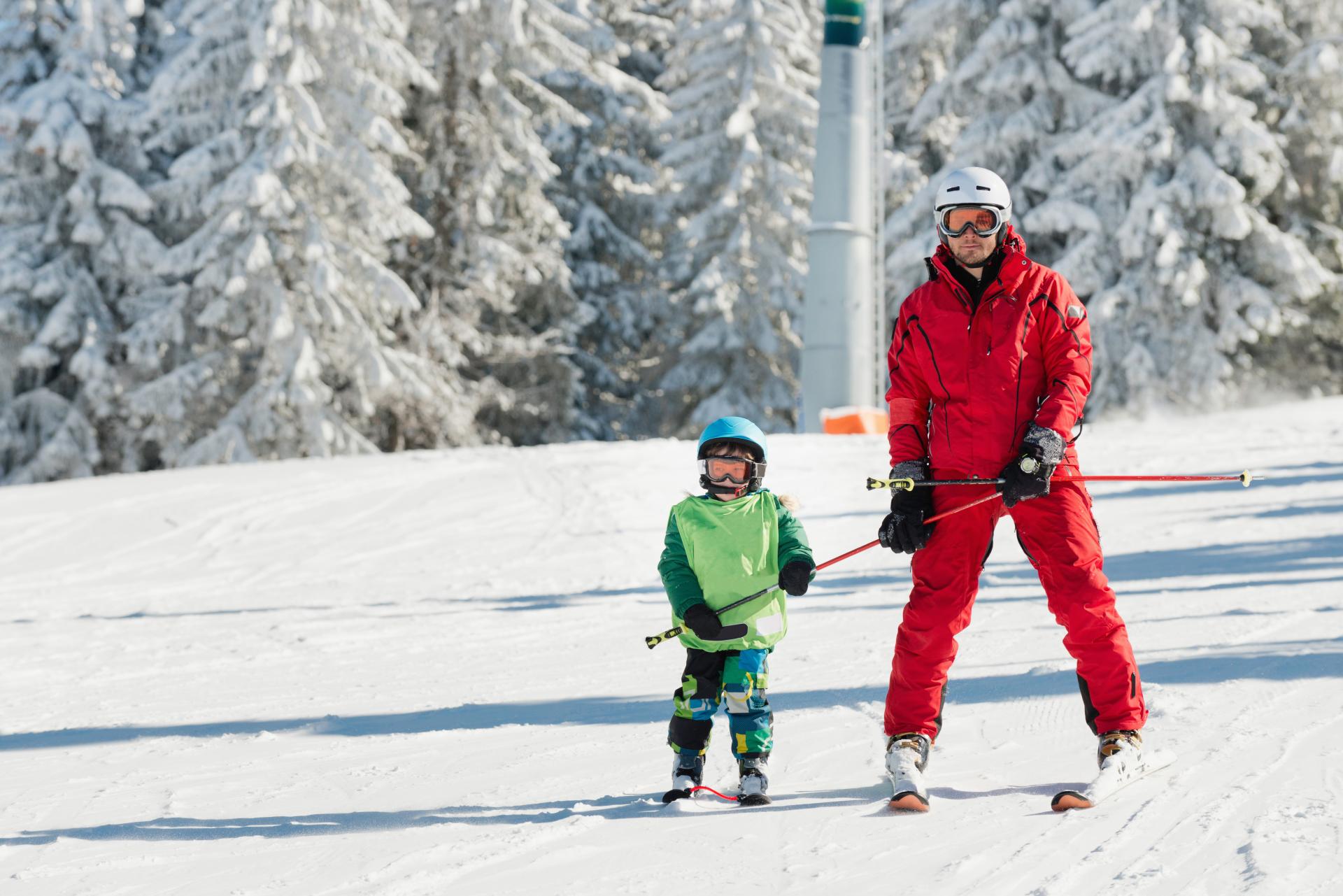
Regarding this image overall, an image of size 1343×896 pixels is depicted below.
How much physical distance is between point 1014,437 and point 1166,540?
235 inches

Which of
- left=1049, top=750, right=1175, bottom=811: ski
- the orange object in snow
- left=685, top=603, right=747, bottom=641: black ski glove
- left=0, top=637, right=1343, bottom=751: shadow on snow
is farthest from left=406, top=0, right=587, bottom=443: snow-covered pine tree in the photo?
left=1049, top=750, right=1175, bottom=811: ski

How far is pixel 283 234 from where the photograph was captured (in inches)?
795

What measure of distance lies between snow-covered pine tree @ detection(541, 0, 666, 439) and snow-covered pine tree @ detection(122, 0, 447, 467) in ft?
17.8

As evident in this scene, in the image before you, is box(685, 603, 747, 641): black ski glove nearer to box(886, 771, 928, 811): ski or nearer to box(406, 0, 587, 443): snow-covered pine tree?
box(886, 771, 928, 811): ski

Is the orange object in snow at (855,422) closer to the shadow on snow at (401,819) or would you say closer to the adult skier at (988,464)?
the adult skier at (988,464)

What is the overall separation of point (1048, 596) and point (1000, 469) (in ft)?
1.31

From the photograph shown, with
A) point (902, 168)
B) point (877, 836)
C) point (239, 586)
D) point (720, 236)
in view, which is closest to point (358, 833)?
point (877, 836)

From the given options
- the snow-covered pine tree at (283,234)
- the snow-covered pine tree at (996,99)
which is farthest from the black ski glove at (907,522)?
the snow-covered pine tree at (996,99)

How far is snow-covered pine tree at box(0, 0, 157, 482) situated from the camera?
2208cm

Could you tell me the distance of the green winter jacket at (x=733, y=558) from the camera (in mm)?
4141

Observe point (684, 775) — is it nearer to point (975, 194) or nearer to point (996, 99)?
point (975, 194)

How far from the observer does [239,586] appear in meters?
9.51

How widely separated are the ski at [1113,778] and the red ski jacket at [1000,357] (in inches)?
34.0

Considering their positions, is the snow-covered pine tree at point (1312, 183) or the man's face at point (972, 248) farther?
the snow-covered pine tree at point (1312, 183)
